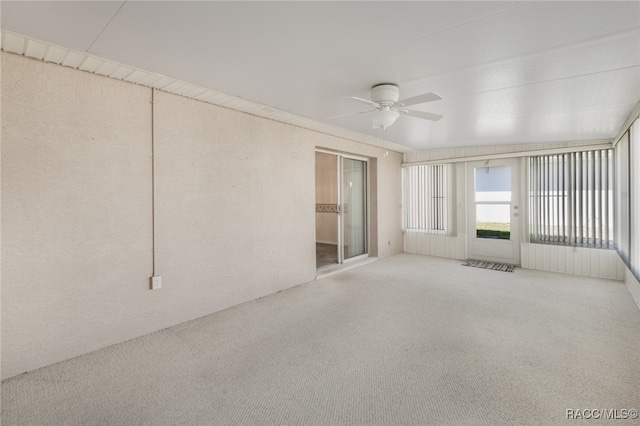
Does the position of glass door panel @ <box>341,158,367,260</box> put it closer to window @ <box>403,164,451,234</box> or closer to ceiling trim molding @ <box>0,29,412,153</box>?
window @ <box>403,164,451,234</box>

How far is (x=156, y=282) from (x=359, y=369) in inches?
80.6

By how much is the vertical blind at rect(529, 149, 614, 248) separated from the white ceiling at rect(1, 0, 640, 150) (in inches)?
81.1

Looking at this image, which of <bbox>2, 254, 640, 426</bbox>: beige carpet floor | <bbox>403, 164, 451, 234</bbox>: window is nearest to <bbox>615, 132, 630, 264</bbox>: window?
<bbox>2, 254, 640, 426</bbox>: beige carpet floor

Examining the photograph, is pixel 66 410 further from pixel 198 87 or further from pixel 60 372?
pixel 198 87

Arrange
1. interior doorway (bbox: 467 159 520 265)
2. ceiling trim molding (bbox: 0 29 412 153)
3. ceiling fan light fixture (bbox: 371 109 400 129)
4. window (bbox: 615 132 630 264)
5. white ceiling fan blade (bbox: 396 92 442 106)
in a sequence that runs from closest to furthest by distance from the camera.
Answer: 1. ceiling trim molding (bbox: 0 29 412 153)
2. white ceiling fan blade (bbox: 396 92 442 106)
3. ceiling fan light fixture (bbox: 371 109 400 129)
4. window (bbox: 615 132 630 264)
5. interior doorway (bbox: 467 159 520 265)

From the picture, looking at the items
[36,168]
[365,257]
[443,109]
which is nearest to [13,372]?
[36,168]

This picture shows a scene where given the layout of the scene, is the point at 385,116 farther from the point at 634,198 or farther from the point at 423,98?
the point at 634,198

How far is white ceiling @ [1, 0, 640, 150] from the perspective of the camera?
1.71 m

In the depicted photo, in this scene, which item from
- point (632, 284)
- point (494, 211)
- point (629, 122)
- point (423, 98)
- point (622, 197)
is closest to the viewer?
point (423, 98)

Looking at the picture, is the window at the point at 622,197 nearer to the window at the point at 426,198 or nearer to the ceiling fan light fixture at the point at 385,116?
the window at the point at 426,198

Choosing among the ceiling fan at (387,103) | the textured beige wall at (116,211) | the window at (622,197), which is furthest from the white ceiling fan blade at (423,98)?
the window at (622,197)

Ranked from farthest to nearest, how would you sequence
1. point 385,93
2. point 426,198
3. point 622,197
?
1. point 426,198
2. point 622,197
3. point 385,93

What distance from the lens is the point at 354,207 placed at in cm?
607

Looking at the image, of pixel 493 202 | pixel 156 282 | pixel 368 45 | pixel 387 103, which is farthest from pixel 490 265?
pixel 156 282
